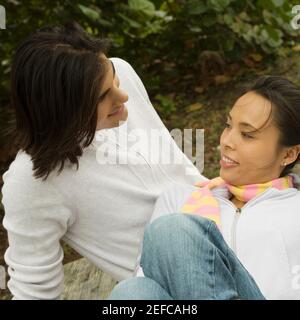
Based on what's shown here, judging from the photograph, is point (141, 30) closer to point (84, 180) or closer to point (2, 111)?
point (2, 111)

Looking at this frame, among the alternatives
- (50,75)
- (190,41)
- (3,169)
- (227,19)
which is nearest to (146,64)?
(190,41)

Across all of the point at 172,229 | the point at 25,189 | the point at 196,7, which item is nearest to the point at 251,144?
the point at 172,229

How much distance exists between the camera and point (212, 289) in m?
1.74

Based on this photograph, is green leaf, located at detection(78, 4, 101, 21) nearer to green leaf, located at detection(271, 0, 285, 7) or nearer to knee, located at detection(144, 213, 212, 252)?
green leaf, located at detection(271, 0, 285, 7)

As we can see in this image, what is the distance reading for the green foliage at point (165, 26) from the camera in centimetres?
335

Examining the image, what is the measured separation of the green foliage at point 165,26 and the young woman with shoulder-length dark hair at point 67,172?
1260mm

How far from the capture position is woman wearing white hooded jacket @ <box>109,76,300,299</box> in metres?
1.76

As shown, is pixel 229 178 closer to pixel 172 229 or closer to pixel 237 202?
pixel 237 202

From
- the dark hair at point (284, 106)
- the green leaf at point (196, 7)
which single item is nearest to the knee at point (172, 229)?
the dark hair at point (284, 106)

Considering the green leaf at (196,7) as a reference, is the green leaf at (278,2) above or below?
above

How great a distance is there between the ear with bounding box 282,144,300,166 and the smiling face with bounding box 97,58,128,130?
1.94 ft

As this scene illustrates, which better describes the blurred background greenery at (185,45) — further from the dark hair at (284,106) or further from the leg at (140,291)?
the leg at (140,291)

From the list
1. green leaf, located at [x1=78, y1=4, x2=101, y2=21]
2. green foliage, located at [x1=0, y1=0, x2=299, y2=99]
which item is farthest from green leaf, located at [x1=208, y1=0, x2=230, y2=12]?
green leaf, located at [x1=78, y1=4, x2=101, y2=21]
